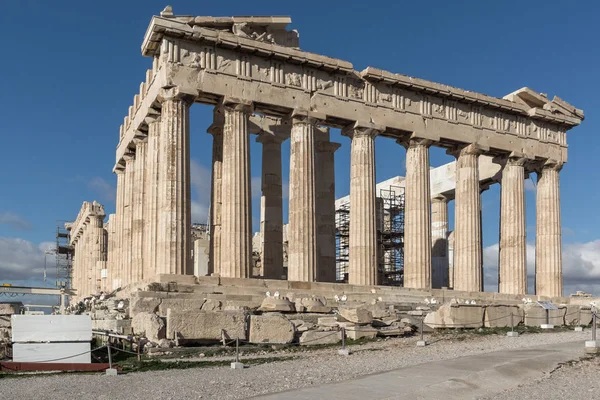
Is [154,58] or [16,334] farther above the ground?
[154,58]

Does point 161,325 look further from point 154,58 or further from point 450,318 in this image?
point 154,58

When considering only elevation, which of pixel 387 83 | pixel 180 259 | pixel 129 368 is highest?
pixel 387 83

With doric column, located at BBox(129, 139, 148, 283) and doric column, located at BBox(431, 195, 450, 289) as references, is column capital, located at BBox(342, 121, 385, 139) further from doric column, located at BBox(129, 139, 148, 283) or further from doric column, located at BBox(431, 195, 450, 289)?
doric column, located at BBox(431, 195, 450, 289)

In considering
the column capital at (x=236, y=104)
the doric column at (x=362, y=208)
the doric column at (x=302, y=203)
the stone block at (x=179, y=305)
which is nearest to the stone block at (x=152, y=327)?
the stone block at (x=179, y=305)

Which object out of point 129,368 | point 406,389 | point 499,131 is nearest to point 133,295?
point 129,368

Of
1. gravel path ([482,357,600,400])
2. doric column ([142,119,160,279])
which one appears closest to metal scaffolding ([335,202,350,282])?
doric column ([142,119,160,279])

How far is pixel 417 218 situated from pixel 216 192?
9238 millimetres

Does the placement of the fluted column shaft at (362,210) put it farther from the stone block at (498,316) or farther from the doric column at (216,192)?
the stone block at (498,316)

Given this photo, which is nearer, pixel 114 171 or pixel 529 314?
pixel 529 314

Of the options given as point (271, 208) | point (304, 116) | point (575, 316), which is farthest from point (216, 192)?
point (575, 316)

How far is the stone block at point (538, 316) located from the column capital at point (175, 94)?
580 inches

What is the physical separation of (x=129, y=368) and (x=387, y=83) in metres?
22.3

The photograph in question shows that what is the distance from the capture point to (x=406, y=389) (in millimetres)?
12703

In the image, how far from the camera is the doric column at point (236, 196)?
99.9 ft
